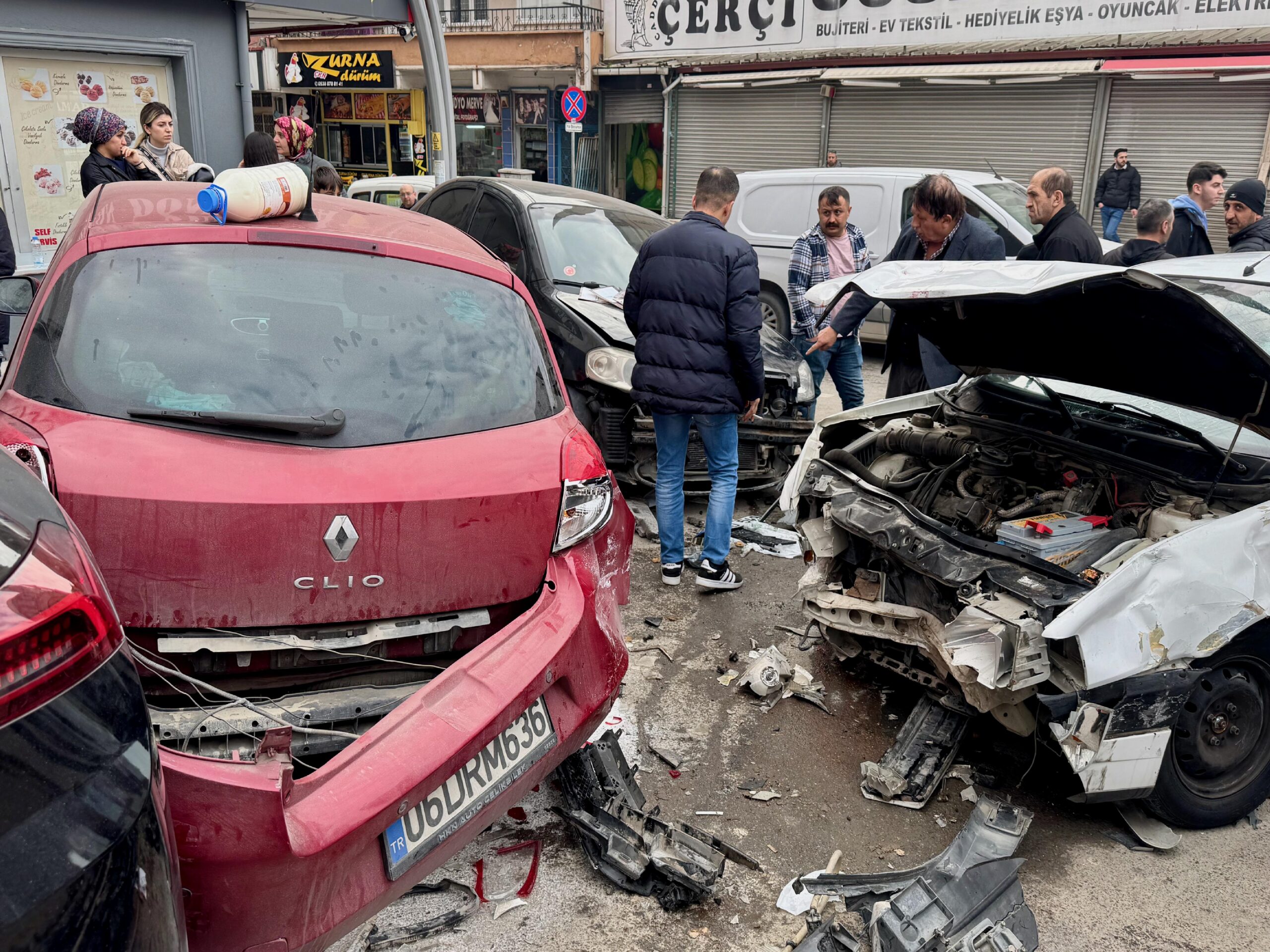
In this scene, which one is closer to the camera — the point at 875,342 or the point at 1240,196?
the point at 1240,196

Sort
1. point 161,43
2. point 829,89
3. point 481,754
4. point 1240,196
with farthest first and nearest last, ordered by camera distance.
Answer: point 829,89 < point 161,43 < point 1240,196 < point 481,754

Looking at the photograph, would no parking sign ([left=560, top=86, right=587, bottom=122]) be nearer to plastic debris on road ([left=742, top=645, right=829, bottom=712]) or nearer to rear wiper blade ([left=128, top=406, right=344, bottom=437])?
plastic debris on road ([left=742, top=645, right=829, bottom=712])

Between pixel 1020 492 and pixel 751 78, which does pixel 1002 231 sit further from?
pixel 751 78

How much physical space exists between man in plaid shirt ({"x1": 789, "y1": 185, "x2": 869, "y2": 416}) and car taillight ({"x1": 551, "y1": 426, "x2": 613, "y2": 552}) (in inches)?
160

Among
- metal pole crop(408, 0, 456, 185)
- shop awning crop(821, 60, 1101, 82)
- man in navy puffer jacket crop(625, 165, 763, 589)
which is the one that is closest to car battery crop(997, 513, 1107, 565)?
man in navy puffer jacket crop(625, 165, 763, 589)

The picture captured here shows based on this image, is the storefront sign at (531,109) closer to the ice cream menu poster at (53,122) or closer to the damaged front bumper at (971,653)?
→ the ice cream menu poster at (53,122)

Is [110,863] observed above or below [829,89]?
below

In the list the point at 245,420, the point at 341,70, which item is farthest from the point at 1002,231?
the point at 341,70

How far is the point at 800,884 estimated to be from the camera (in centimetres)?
304

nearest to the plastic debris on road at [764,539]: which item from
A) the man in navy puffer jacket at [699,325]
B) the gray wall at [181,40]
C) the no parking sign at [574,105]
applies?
the man in navy puffer jacket at [699,325]

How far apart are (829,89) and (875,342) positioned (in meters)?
9.93

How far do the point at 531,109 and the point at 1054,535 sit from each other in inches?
956

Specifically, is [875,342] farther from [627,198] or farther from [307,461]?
[627,198]

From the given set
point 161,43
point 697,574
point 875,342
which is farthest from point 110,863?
point 875,342
